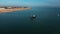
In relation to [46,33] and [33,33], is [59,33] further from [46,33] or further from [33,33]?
[33,33]

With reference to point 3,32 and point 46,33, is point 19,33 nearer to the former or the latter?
point 3,32

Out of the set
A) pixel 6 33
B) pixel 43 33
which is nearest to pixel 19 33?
pixel 6 33

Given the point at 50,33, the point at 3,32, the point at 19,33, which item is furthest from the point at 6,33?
the point at 50,33

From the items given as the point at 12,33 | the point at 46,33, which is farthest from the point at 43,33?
the point at 12,33

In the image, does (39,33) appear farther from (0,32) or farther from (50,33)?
(0,32)

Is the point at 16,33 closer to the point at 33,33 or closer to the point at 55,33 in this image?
the point at 33,33

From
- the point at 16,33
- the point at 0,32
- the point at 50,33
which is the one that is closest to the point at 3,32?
the point at 0,32
